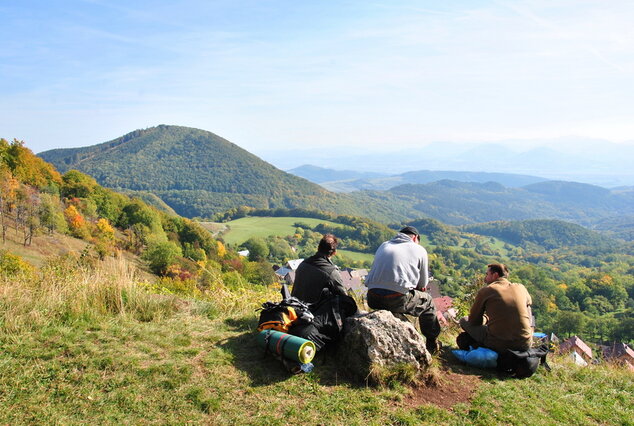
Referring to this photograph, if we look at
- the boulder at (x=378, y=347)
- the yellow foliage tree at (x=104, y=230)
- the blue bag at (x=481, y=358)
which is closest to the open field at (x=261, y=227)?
the yellow foliage tree at (x=104, y=230)

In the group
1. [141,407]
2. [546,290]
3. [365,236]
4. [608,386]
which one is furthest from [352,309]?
[365,236]

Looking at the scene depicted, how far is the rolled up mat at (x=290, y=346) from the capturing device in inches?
167

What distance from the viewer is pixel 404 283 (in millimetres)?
5270

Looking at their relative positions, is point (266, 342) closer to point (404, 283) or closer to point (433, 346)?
point (404, 283)

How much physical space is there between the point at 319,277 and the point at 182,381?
2.21 metres

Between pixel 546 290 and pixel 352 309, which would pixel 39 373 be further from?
pixel 546 290

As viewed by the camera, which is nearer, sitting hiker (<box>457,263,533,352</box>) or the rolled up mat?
the rolled up mat

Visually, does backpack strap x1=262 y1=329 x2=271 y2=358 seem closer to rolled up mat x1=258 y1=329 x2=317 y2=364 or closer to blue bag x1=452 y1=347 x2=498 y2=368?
rolled up mat x1=258 y1=329 x2=317 y2=364

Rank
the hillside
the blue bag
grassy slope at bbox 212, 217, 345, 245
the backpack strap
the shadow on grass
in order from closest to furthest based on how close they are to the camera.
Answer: the shadow on grass
the backpack strap
the blue bag
grassy slope at bbox 212, 217, 345, 245
the hillside

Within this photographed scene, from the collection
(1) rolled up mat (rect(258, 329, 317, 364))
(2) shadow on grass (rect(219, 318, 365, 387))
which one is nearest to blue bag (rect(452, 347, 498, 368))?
(2) shadow on grass (rect(219, 318, 365, 387))

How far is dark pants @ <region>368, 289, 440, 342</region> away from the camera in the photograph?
209 inches

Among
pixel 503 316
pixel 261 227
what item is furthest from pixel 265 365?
pixel 261 227

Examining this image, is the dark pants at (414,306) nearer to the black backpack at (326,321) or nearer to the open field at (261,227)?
the black backpack at (326,321)

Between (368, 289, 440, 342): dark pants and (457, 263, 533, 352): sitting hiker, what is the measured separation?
600 millimetres
